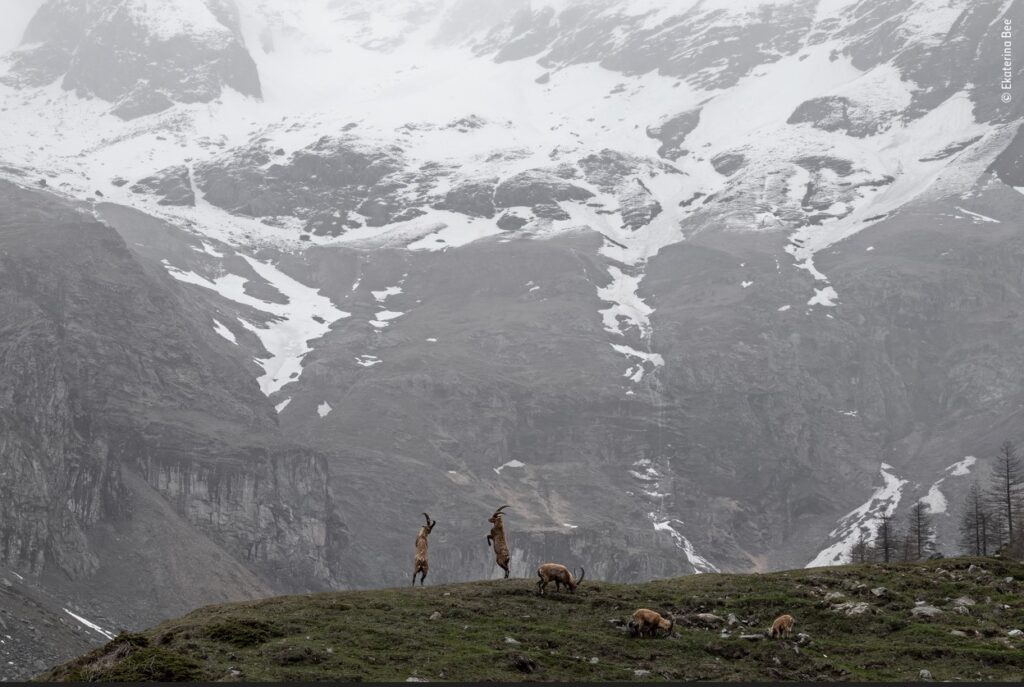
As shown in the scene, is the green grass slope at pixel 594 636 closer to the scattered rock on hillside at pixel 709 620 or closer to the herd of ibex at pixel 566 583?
the scattered rock on hillside at pixel 709 620

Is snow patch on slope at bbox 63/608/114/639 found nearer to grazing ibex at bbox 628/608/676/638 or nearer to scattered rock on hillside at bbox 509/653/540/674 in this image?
grazing ibex at bbox 628/608/676/638

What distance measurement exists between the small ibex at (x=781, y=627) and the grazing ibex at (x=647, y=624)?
3313mm

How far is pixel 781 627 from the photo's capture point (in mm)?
39000

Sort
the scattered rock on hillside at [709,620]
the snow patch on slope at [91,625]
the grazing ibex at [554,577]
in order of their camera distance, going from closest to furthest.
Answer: the scattered rock on hillside at [709,620], the grazing ibex at [554,577], the snow patch on slope at [91,625]

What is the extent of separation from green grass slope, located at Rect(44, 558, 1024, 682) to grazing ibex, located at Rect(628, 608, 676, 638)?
16.1 inches

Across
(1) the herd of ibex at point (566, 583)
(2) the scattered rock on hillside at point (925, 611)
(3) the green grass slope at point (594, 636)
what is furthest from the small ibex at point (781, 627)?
(2) the scattered rock on hillside at point (925, 611)

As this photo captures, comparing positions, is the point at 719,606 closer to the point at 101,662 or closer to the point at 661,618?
the point at 661,618

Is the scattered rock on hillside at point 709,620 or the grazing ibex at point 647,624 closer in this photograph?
the grazing ibex at point 647,624

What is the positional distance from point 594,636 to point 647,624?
5.94 feet

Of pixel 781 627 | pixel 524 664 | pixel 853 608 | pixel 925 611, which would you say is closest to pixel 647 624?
pixel 781 627

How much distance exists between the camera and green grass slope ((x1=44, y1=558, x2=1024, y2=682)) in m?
34.7

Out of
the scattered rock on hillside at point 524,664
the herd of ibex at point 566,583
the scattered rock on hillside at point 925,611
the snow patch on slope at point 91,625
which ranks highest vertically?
the herd of ibex at point 566,583

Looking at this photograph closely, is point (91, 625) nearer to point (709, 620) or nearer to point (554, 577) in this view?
point (554, 577)

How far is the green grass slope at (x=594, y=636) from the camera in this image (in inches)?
1367
